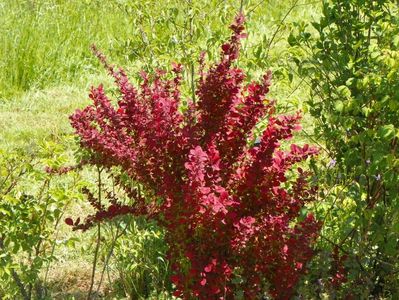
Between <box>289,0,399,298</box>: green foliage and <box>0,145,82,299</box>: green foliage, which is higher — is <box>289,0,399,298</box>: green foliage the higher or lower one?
the higher one

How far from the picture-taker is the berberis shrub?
3.47m

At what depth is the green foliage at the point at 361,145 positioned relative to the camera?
344 centimetres

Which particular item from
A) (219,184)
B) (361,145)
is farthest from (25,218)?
(361,145)

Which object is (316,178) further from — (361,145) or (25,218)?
(25,218)

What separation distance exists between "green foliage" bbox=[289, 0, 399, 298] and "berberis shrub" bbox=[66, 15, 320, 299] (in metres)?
0.23

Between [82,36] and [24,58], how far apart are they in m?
0.87

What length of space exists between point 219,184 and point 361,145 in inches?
25.3

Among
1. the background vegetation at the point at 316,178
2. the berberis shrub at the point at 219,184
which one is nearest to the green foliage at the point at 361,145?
the background vegetation at the point at 316,178

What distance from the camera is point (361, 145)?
3.68 meters

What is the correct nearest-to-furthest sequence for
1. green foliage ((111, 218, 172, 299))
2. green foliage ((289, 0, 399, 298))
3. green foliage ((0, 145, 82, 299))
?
1. green foliage ((289, 0, 399, 298))
2. green foliage ((0, 145, 82, 299))
3. green foliage ((111, 218, 172, 299))

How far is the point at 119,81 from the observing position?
3854mm

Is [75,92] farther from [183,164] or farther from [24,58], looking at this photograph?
[183,164]

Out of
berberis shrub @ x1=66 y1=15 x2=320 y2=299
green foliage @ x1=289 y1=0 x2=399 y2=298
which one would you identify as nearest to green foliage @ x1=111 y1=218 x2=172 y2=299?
berberis shrub @ x1=66 y1=15 x2=320 y2=299

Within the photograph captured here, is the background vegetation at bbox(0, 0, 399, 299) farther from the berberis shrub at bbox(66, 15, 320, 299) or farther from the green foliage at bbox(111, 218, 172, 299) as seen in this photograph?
the berberis shrub at bbox(66, 15, 320, 299)
